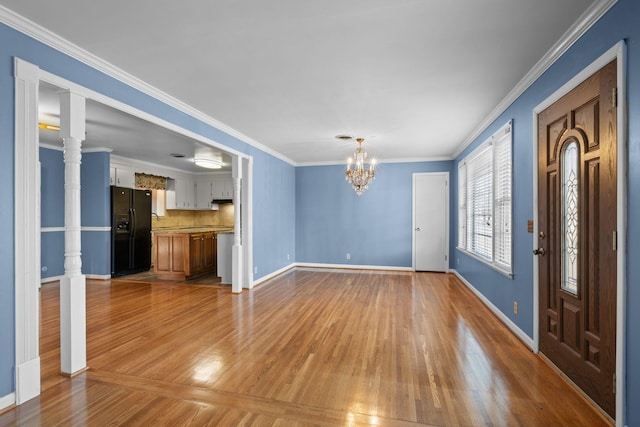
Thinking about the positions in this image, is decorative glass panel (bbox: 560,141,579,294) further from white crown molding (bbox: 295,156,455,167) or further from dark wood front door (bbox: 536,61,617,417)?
white crown molding (bbox: 295,156,455,167)

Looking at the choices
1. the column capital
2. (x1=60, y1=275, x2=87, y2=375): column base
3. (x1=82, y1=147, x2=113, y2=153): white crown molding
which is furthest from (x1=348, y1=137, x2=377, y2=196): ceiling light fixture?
(x1=82, y1=147, x2=113, y2=153): white crown molding

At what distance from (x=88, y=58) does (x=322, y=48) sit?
1874 mm

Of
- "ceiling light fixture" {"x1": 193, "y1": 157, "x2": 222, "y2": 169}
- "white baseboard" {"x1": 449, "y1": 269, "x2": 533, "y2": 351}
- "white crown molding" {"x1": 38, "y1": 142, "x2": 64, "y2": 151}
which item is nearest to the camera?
"white baseboard" {"x1": 449, "y1": 269, "x2": 533, "y2": 351}

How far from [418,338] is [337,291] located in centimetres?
217

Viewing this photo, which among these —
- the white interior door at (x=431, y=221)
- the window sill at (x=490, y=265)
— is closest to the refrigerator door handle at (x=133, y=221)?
the white interior door at (x=431, y=221)

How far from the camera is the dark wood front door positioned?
188 centimetres

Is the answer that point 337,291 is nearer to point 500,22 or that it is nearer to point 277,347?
point 277,347

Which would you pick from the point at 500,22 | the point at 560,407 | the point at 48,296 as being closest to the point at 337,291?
the point at 560,407

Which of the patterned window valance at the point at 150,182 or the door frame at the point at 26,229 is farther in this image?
the patterned window valance at the point at 150,182

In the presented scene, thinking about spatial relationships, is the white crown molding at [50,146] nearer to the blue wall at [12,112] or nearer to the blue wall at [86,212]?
the blue wall at [86,212]

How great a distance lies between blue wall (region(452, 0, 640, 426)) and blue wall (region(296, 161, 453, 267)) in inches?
104

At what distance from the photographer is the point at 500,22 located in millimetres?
2129

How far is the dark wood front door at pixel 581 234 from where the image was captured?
1.88 m

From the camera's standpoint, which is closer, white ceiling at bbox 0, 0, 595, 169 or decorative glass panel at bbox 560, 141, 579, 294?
white ceiling at bbox 0, 0, 595, 169
